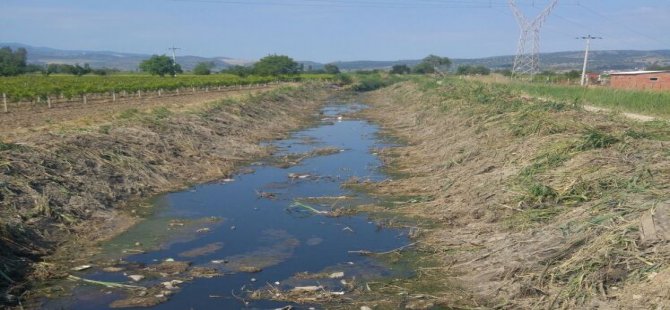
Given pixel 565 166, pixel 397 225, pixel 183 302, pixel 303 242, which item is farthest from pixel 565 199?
pixel 183 302

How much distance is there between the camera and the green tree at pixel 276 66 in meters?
92.1

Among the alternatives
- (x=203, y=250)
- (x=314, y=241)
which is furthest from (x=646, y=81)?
(x=203, y=250)

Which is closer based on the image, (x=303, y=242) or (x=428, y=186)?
(x=303, y=242)

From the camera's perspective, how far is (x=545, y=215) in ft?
30.0

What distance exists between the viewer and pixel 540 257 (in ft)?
24.1

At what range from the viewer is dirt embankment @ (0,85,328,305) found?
958cm

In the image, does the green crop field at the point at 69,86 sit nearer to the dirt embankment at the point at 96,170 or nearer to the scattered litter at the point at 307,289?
the dirt embankment at the point at 96,170

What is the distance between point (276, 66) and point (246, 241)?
3338 inches

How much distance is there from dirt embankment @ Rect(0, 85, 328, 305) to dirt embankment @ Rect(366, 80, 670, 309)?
594 centimetres

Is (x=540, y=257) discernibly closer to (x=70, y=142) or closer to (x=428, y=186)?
(x=428, y=186)

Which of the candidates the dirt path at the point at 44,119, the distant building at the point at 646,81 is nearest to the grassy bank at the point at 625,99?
the distant building at the point at 646,81

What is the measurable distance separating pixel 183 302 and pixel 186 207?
579cm

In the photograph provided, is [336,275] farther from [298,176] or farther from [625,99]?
[625,99]

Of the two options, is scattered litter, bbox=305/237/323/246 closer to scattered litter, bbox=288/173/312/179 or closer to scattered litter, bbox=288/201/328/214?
scattered litter, bbox=288/201/328/214
